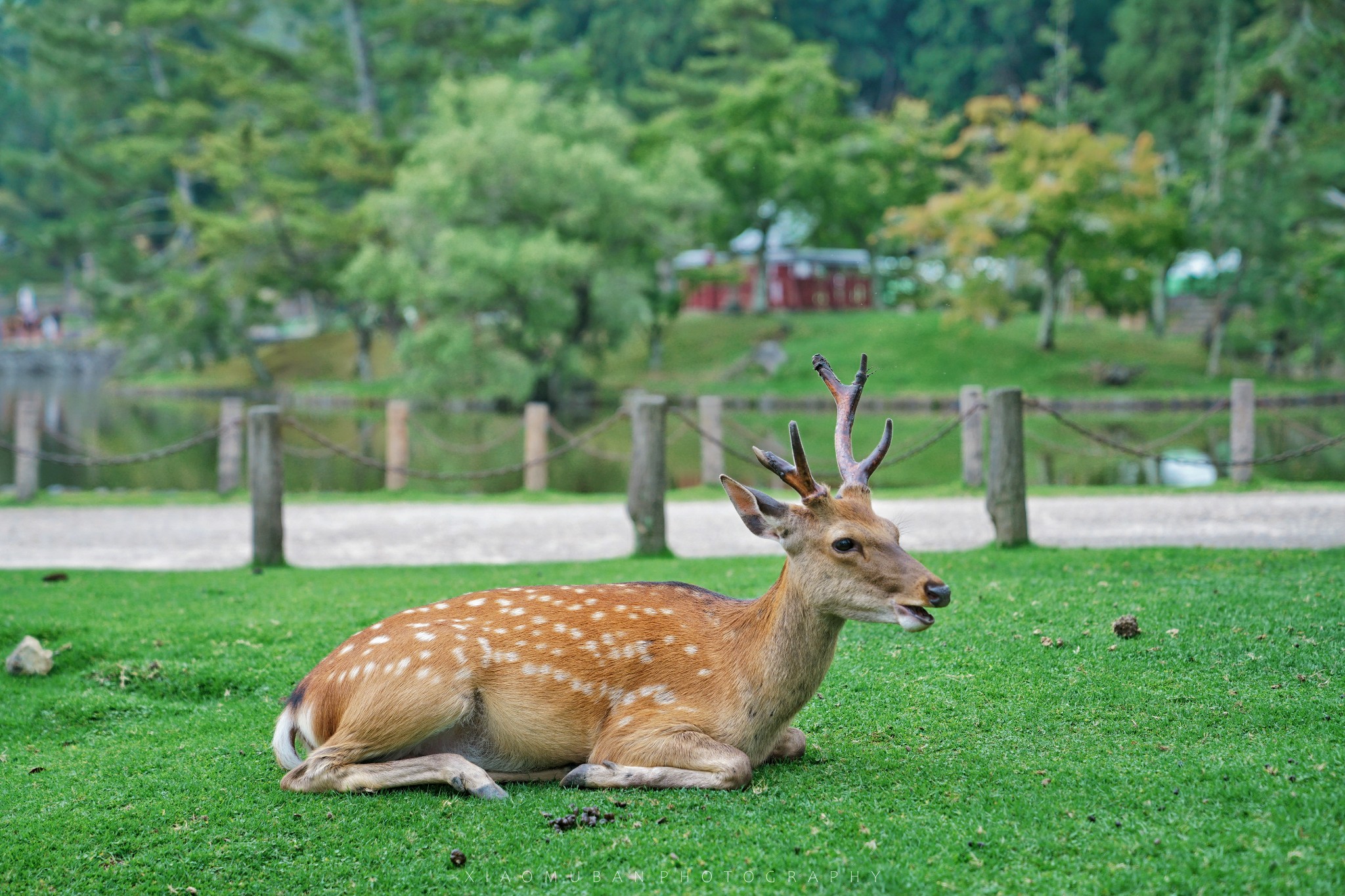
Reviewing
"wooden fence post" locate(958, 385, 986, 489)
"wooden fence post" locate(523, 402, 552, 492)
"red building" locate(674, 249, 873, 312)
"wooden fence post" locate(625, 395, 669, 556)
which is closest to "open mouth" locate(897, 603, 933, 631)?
"wooden fence post" locate(625, 395, 669, 556)

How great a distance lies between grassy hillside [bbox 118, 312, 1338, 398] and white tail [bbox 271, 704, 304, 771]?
29155mm

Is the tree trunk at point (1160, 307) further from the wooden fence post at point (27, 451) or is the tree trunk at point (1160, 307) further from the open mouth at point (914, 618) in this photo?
the open mouth at point (914, 618)

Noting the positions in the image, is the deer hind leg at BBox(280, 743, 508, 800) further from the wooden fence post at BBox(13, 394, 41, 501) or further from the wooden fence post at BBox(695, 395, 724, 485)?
the wooden fence post at BBox(13, 394, 41, 501)

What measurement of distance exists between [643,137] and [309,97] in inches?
504

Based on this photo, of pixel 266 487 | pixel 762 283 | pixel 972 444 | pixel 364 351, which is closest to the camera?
pixel 266 487

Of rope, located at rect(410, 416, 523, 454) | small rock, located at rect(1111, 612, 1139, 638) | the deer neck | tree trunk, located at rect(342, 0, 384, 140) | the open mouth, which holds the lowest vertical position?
small rock, located at rect(1111, 612, 1139, 638)

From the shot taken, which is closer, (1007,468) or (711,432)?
(1007,468)

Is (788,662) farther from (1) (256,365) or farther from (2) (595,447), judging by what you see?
(1) (256,365)

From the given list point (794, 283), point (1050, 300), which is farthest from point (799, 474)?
point (794, 283)

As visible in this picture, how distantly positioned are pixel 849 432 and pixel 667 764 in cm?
149

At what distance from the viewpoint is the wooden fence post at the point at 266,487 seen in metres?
10.1

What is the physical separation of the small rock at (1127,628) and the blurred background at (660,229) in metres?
11.7

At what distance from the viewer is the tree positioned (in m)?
32.3

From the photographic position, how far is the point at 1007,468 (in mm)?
9867
